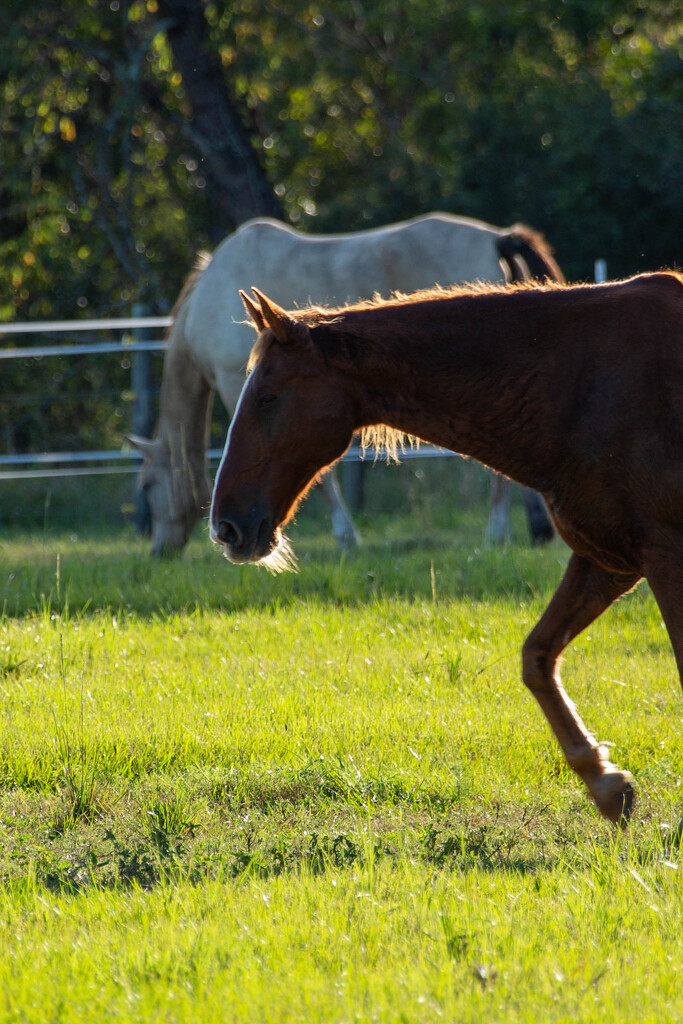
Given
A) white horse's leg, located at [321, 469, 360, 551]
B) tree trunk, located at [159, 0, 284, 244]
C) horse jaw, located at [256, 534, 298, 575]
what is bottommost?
white horse's leg, located at [321, 469, 360, 551]

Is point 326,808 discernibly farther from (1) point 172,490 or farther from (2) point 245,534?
(1) point 172,490

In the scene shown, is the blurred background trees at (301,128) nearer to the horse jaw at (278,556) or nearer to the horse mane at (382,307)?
the horse mane at (382,307)

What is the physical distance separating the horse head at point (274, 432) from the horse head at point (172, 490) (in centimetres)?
494

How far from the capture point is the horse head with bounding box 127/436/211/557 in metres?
8.78

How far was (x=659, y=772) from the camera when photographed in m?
4.02

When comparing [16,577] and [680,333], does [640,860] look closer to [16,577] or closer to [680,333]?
[680,333]

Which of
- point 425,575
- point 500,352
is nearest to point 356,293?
point 425,575

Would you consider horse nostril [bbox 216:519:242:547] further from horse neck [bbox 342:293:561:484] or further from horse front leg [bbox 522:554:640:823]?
horse front leg [bbox 522:554:640:823]

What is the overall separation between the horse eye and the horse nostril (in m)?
0.38

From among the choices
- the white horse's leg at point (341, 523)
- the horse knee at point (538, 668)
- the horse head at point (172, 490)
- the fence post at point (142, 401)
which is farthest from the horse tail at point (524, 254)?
the horse knee at point (538, 668)

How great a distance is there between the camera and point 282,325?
3537mm

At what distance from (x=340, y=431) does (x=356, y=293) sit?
239 inches

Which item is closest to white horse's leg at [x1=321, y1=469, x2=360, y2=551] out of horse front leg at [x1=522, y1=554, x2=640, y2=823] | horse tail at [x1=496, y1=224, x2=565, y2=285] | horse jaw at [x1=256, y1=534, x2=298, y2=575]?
horse tail at [x1=496, y1=224, x2=565, y2=285]

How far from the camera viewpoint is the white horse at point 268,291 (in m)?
8.88
